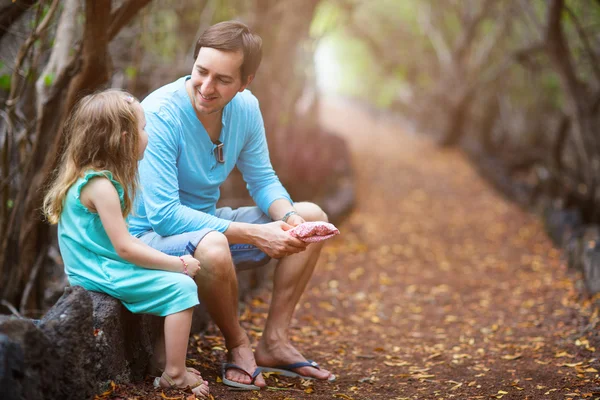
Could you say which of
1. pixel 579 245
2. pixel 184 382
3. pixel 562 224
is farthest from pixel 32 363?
pixel 562 224

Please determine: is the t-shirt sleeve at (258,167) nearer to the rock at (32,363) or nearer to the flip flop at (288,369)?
the flip flop at (288,369)

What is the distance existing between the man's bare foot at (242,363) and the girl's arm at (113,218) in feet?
2.52

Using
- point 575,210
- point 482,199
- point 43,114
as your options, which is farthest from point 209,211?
point 482,199

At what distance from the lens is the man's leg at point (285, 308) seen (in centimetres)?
339

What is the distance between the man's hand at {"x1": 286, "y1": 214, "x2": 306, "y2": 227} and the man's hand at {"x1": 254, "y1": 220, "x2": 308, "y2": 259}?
0.29ft

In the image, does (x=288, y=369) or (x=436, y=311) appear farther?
(x=436, y=311)

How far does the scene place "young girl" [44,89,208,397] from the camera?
2699 mm

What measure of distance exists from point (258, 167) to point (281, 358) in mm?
1021

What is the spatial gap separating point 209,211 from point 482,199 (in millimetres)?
8187

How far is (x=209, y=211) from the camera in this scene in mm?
3396

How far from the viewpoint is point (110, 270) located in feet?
9.11

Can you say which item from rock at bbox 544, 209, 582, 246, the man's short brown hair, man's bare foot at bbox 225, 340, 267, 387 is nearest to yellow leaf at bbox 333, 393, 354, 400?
man's bare foot at bbox 225, 340, 267, 387

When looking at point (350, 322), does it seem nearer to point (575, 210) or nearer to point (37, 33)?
point (37, 33)

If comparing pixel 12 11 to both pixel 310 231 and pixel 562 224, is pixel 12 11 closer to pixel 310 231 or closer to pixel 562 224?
pixel 310 231
